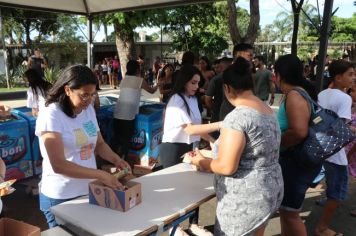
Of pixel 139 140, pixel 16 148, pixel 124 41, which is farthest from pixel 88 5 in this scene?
pixel 16 148

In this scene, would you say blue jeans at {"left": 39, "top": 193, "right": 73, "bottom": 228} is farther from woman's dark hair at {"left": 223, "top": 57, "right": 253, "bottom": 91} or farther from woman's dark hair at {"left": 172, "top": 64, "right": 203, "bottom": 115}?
woman's dark hair at {"left": 172, "top": 64, "right": 203, "bottom": 115}

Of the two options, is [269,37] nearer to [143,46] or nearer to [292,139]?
[143,46]

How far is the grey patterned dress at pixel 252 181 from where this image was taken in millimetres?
1792

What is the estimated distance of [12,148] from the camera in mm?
3760

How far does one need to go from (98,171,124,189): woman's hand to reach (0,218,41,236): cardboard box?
0.45 m

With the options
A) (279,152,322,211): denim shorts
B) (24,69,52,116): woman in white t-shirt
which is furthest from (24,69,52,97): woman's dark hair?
(279,152,322,211): denim shorts

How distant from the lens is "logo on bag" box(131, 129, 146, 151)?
4.85m

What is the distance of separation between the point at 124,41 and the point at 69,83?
18.7 feet

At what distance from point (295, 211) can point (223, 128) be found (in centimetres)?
108

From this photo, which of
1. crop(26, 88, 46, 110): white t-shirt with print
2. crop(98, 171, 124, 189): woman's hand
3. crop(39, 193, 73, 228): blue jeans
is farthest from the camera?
crop(26, 88, 46, 110): white t-shirt with print

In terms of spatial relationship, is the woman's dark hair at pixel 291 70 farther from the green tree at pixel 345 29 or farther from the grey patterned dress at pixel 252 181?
the green tree at pixel 345 29

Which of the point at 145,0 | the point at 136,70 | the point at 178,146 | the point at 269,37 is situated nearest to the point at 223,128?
the point at 178,146

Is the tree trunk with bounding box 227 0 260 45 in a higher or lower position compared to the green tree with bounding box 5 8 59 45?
lower

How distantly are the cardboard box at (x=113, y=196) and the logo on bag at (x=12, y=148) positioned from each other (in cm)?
215
